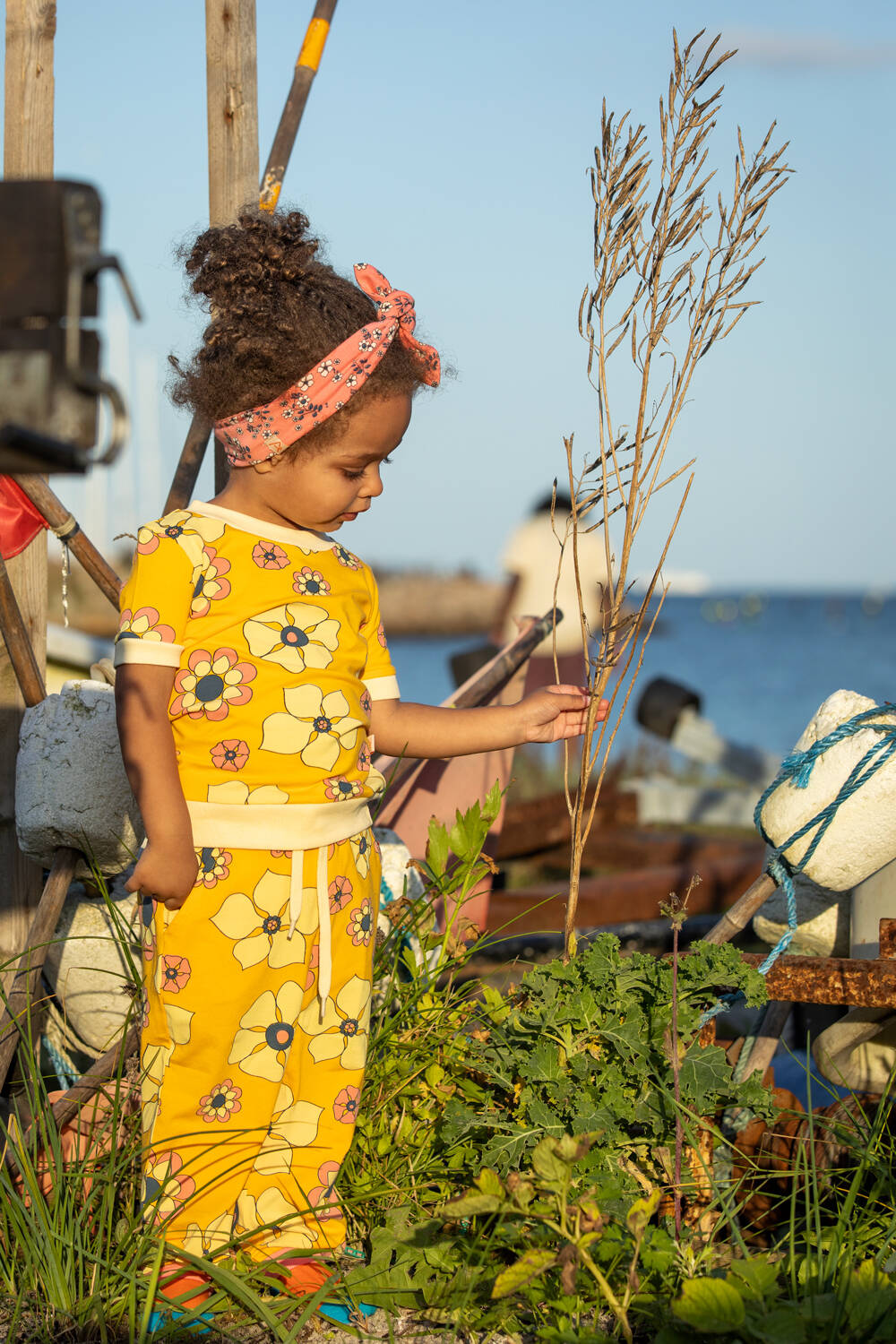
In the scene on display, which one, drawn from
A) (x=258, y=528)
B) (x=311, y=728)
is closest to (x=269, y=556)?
(x=258, y=528)

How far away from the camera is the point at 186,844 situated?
176 centimetres

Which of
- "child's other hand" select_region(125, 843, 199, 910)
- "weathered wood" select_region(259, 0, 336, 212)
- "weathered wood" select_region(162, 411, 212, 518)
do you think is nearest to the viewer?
"child's other hand" select_region(125, 843, 199, 910)

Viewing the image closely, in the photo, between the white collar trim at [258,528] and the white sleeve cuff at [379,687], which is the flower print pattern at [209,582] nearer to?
the white collar trim at [258,528]

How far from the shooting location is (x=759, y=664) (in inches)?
1891

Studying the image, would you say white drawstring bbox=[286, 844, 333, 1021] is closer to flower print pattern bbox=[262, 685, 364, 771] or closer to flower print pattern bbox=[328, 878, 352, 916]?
flower print pattern bbox=[328, 878, 352, 916]

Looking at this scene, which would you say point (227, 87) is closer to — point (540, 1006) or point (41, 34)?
point (41, 34)

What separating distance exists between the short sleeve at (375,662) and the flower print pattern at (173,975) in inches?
22.8

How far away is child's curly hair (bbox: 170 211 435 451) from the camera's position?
6.29 feet

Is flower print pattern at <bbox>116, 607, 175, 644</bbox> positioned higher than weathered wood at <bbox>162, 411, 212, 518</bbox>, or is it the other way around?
weathered wood at <bbox>162, 411, 212, 518</bbox>

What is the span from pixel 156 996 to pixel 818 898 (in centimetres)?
138

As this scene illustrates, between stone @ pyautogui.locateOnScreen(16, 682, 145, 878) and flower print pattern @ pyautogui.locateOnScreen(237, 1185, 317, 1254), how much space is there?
69 centimetres

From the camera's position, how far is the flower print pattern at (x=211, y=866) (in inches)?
71.4

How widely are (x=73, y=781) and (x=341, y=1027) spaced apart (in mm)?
704

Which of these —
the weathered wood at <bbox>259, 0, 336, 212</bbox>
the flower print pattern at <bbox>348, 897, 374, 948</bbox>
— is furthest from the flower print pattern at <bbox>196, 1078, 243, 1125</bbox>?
the weathered wood at <bbox>259, 0, 336, 212</bbox>
